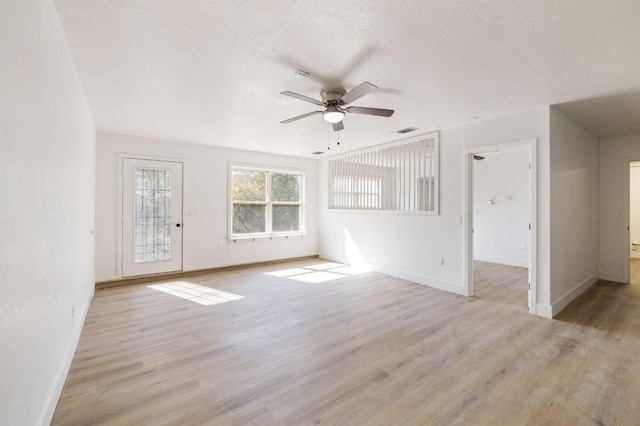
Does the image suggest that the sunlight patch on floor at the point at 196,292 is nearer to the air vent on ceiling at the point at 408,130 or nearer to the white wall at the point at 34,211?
the white wall at the point at 34,211

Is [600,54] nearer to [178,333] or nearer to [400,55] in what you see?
[400,55]

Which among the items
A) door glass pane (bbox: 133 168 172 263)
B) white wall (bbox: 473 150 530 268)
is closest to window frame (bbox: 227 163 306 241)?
door glass pane (bbox: 133 168 172 263)

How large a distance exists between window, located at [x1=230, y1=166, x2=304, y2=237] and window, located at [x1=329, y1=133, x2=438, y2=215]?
0.92m

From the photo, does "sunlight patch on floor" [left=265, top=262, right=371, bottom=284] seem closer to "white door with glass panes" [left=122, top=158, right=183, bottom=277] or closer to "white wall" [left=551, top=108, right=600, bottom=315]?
"white door with glass panes" [left=122, top=158, right=183, bottom=277]

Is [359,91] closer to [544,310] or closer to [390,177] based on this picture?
[390,177]

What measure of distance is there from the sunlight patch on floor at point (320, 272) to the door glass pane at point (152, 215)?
6.63 ft

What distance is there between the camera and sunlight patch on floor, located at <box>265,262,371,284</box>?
5.36 meters

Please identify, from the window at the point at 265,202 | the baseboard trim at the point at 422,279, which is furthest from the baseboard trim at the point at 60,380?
the baseboard trim at the point at 422,279

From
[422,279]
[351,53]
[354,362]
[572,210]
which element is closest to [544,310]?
[572,210]

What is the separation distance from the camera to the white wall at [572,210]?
3611mm

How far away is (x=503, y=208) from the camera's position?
21.3 feet

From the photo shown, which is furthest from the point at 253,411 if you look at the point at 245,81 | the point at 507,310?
the point at 507,310

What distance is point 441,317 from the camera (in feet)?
11.4

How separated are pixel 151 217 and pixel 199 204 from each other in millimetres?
856
